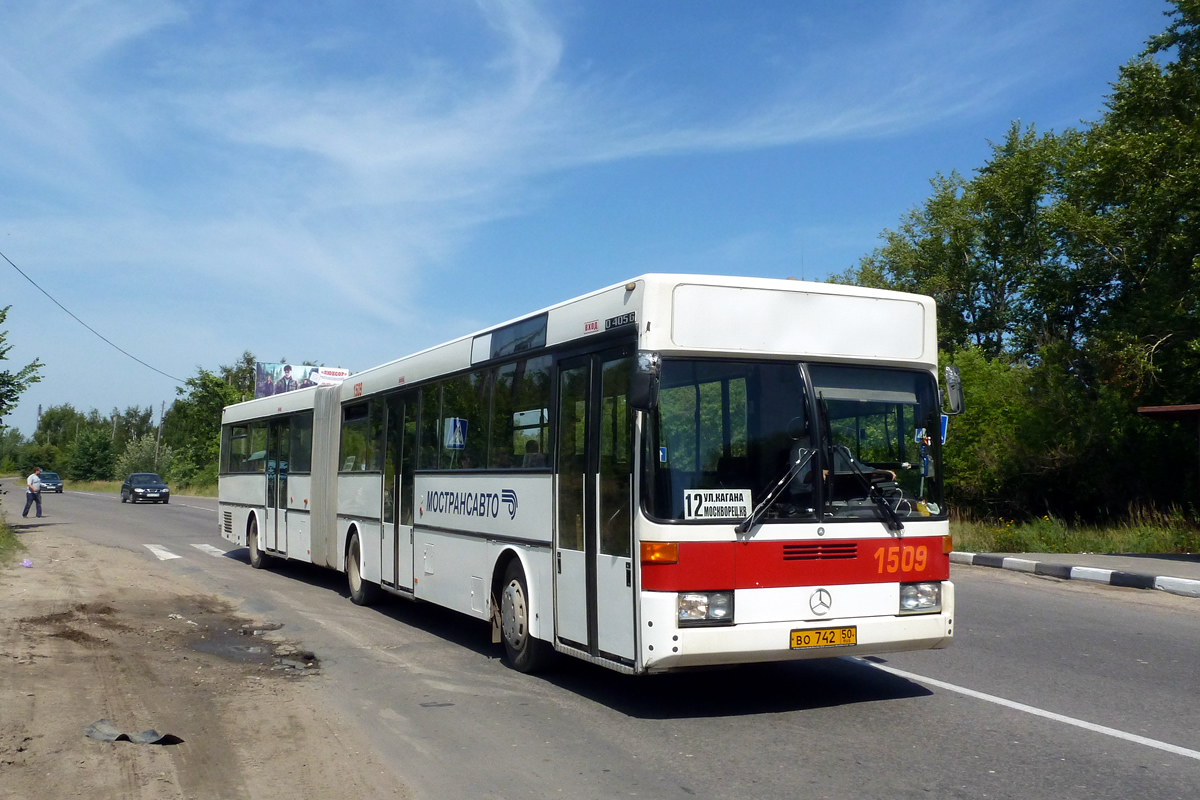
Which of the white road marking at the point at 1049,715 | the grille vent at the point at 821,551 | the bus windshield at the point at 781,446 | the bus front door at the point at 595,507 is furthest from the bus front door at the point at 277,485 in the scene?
the grille vent at the point at 821,551

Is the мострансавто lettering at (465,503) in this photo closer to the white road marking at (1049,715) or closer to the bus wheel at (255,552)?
the white road marking at (1049,715)

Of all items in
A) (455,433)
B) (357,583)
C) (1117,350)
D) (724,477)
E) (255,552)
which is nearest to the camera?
(724,477)

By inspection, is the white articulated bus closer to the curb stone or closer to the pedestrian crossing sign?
the pedestrian crossing sign

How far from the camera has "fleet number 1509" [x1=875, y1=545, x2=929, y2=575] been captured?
277 inches

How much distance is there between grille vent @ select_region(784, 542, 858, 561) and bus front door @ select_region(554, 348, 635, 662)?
105 centimetres

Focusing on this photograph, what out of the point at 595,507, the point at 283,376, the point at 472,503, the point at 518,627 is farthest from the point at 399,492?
the point at 283,376

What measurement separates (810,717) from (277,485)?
12.4 m

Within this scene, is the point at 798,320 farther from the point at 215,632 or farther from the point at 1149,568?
the point at 1149,568

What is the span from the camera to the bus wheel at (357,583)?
43.5 ft

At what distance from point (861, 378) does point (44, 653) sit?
743 centimetres

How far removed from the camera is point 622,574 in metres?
6.95

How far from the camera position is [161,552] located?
21.2 m

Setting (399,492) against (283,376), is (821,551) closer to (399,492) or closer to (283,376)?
(399,492)

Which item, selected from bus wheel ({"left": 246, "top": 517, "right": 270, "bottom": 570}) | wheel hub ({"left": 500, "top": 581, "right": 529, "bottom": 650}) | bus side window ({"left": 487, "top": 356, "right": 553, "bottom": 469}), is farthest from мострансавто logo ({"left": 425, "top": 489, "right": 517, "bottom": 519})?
bus wheel ({"left": 246, "top": 517, "right": 270, "bottom": 570})
